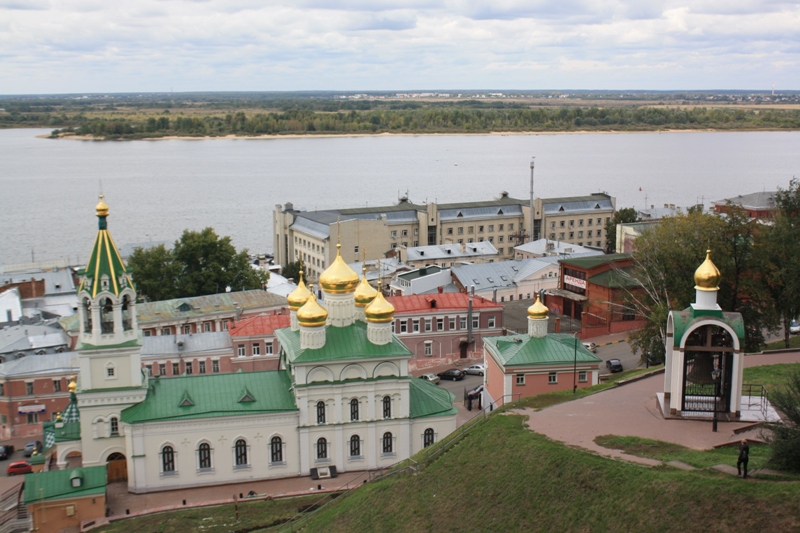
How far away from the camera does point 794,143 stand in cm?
16550

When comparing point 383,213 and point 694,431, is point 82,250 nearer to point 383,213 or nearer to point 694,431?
point 383,213

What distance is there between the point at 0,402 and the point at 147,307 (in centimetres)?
878

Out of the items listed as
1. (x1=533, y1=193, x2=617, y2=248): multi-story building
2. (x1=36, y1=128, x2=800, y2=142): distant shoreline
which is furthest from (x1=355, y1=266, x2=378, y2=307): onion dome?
(x1=36, y1=128, x2=800, y2=142): distant shoreline

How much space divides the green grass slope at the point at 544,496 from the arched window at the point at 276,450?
4174 mm

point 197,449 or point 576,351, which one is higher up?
point 576,351

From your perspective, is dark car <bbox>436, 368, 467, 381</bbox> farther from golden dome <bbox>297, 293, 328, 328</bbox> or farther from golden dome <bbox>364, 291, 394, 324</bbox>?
golden dome <bbox>297, 293, 328, 328</bbox>

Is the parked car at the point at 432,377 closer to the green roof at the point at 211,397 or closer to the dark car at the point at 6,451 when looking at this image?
the green roof at the point at 211,397

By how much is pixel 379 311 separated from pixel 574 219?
39234 millimetres

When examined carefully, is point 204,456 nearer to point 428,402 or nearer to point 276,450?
point 276,450

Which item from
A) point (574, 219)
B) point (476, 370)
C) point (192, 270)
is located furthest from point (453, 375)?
point (574, 219)

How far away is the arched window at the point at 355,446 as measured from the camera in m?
24.7

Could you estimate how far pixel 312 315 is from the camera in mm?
24234

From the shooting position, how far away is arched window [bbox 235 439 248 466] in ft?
78.2

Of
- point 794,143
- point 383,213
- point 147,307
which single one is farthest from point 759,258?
point 794,143
